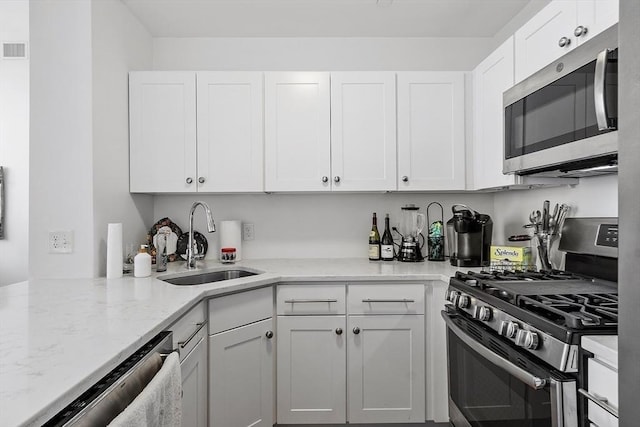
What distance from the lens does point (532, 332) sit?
119 centimetres

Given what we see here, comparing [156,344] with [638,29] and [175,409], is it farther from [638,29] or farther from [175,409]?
[638,29]

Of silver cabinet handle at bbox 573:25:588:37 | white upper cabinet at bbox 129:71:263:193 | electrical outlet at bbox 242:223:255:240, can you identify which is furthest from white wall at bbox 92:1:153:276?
silver cabinet handle at bbox 573:25:588:37

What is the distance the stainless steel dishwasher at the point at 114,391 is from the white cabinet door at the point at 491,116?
5.78ft

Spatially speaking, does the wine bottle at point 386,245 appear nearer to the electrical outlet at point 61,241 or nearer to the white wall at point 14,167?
the electrical outlet at point 61,241

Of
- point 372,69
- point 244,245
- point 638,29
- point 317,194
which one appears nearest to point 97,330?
point 638,29

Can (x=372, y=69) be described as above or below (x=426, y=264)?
above

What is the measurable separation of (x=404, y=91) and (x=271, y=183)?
1013 mm

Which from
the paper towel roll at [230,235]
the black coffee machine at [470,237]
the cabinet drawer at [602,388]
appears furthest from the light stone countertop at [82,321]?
the cabinet drawer at [602,388]

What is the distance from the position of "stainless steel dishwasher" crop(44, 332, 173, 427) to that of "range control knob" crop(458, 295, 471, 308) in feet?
3.81

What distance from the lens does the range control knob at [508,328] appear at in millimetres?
1270

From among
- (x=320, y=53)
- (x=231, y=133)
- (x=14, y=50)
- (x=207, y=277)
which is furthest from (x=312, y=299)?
(x=14, y=50)

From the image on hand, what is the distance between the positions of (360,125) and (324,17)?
74 centimetres

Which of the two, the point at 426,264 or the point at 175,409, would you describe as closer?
the point at 175,409

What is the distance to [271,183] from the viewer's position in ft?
8.18
